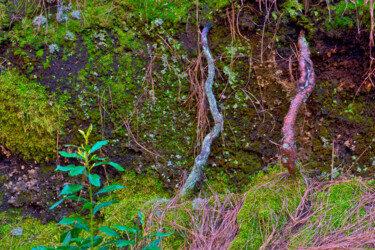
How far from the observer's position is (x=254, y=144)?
90.3 inches

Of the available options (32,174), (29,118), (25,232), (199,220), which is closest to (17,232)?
(25,232)

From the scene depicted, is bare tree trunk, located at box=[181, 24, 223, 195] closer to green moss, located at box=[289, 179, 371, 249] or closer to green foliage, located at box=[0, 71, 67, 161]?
green moss, located at box=[289, 179, 371, 249]

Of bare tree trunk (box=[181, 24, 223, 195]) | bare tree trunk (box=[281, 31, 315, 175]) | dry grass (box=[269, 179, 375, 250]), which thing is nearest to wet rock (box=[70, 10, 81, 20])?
bare tree trunk (box=[181, 24, 223, 195])

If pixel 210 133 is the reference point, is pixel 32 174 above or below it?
below

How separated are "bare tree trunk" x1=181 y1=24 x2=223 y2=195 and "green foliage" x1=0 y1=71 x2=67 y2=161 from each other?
1.01m

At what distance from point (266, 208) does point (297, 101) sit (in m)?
0.75

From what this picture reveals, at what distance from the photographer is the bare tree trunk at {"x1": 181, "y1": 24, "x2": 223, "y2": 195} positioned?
2201 millimetres

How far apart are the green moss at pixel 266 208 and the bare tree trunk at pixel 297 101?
0.12 meters

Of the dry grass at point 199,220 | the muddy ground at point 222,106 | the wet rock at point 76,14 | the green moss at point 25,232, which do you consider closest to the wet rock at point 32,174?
the muddy ground at point 222,106

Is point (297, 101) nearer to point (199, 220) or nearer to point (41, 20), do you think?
point (199, 220)

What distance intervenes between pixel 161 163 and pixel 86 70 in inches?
35.0

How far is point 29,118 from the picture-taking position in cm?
226

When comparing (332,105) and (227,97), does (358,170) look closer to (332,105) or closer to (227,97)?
(332,105)

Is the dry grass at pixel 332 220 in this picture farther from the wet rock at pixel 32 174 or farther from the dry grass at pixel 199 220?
the wet rock at pixel 32 174
